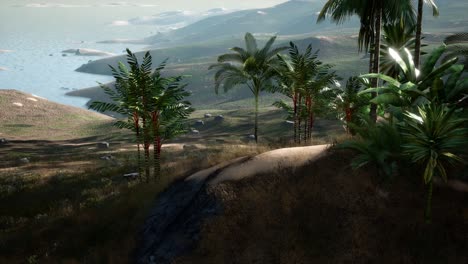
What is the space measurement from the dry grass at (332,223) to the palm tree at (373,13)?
5780 mm

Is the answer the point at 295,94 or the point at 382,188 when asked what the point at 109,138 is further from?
the point at 382,188

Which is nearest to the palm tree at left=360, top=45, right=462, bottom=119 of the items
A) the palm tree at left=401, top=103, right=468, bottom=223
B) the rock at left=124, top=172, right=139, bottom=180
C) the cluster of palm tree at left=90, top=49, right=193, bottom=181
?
the palm tree at left=401, top=103, right=468, bottom=223

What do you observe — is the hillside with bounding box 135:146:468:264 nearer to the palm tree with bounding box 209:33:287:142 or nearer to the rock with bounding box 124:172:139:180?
the palm tree with bounding box 209:33:287:142

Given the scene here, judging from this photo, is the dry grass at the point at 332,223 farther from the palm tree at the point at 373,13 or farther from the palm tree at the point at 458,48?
the palm tree at the point at 458,48

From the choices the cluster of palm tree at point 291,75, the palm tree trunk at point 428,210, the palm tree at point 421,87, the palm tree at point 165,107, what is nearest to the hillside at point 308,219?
the palm tree trunk at point 428,210

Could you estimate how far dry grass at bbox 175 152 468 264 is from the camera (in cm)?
1233

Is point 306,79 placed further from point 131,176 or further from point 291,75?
point 131,176

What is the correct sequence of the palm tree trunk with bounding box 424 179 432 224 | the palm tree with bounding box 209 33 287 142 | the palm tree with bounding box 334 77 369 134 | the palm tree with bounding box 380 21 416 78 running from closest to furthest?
the palm tree trunk with bounding box 424 179 432 224
the palm tree with bounding box 380 21 416 78
the palm tree with bounding box 334 77 369 134
the palm tree with bounding box 209 33 287 142

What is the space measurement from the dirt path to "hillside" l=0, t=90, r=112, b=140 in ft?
290

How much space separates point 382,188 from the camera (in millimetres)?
13797

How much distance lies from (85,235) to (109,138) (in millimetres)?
81236

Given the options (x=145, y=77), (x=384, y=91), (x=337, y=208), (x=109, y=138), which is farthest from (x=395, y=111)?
(x=109, y=138)

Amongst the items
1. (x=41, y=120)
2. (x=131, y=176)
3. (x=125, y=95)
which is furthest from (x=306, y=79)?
A: (x=41, y=120)

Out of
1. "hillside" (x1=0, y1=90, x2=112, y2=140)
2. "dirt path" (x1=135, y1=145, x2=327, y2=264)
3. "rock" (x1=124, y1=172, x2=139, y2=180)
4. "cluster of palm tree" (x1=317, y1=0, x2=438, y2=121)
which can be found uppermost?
"cluster of palm tree" (x1=317, y1=0, x2=438, y2=121)
